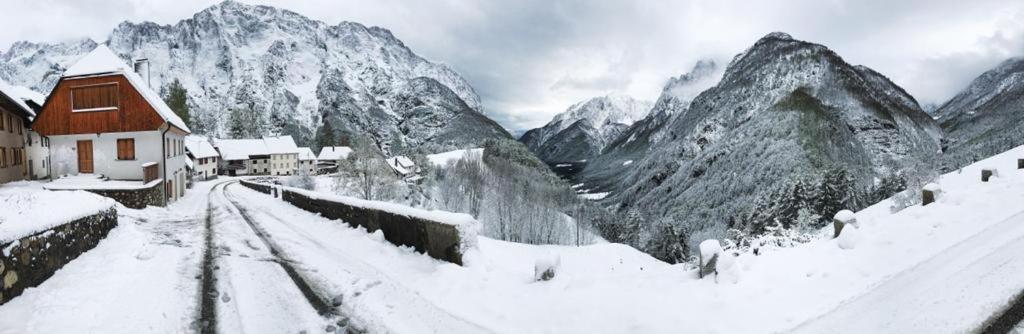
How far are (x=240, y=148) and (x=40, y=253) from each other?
305 ft

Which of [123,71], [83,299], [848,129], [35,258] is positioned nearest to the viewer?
[83,299]

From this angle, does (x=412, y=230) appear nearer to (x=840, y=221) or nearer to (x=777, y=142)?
(x=840, y=221)

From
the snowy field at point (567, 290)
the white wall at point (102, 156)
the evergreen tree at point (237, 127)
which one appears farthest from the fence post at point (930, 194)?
the evergreen tree at point (237, 127)

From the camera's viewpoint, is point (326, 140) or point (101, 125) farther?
point (326, 140)

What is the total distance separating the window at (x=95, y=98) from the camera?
2523 cm

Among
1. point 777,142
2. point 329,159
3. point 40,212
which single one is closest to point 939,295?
point 40,212

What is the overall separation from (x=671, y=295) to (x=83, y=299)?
851 centimetres

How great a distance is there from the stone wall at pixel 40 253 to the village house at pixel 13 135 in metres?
24.8

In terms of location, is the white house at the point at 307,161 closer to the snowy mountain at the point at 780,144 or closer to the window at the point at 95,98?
the window at the point at 95,98

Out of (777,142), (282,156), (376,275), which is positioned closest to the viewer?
(376,275)

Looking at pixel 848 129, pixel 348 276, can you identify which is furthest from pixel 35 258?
pixel 848 129

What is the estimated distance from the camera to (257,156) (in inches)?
3460

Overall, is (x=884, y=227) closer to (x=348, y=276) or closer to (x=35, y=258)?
(x=348, y=276)

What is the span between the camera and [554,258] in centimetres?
769
